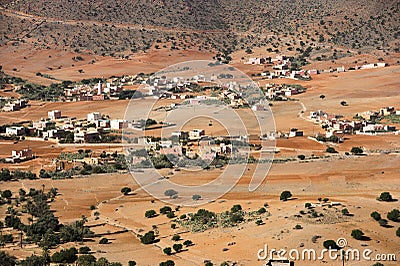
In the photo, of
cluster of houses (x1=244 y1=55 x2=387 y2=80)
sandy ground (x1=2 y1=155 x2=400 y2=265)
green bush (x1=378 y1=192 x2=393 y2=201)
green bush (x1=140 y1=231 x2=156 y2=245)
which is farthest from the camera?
cluster of houses (x1=244 y1=55 x2=387 y2=80)

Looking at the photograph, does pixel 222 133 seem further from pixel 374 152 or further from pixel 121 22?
pixel 121 22

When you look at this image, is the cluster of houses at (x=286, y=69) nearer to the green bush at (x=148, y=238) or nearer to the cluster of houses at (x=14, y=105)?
the cluster of houses at (x=14, y=105)

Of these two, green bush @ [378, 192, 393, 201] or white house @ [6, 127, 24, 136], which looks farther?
white house @ [6, 127, 24, 136]

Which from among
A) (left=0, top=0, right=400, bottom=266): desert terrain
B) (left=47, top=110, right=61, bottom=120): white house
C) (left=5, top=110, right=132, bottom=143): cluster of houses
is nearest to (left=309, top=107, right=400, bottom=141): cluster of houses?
(left=0, top=0, right=400, bottom=266): desert terrain

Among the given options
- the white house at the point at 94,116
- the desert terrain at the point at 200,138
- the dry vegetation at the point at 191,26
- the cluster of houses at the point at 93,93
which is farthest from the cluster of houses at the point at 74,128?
the dry vegetation at the point at 191,26

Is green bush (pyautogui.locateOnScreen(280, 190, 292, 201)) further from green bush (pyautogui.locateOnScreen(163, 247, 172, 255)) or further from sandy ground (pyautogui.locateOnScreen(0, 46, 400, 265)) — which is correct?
green bush (pyautogui.locateOnScreen(163, 247, 172, 255))
